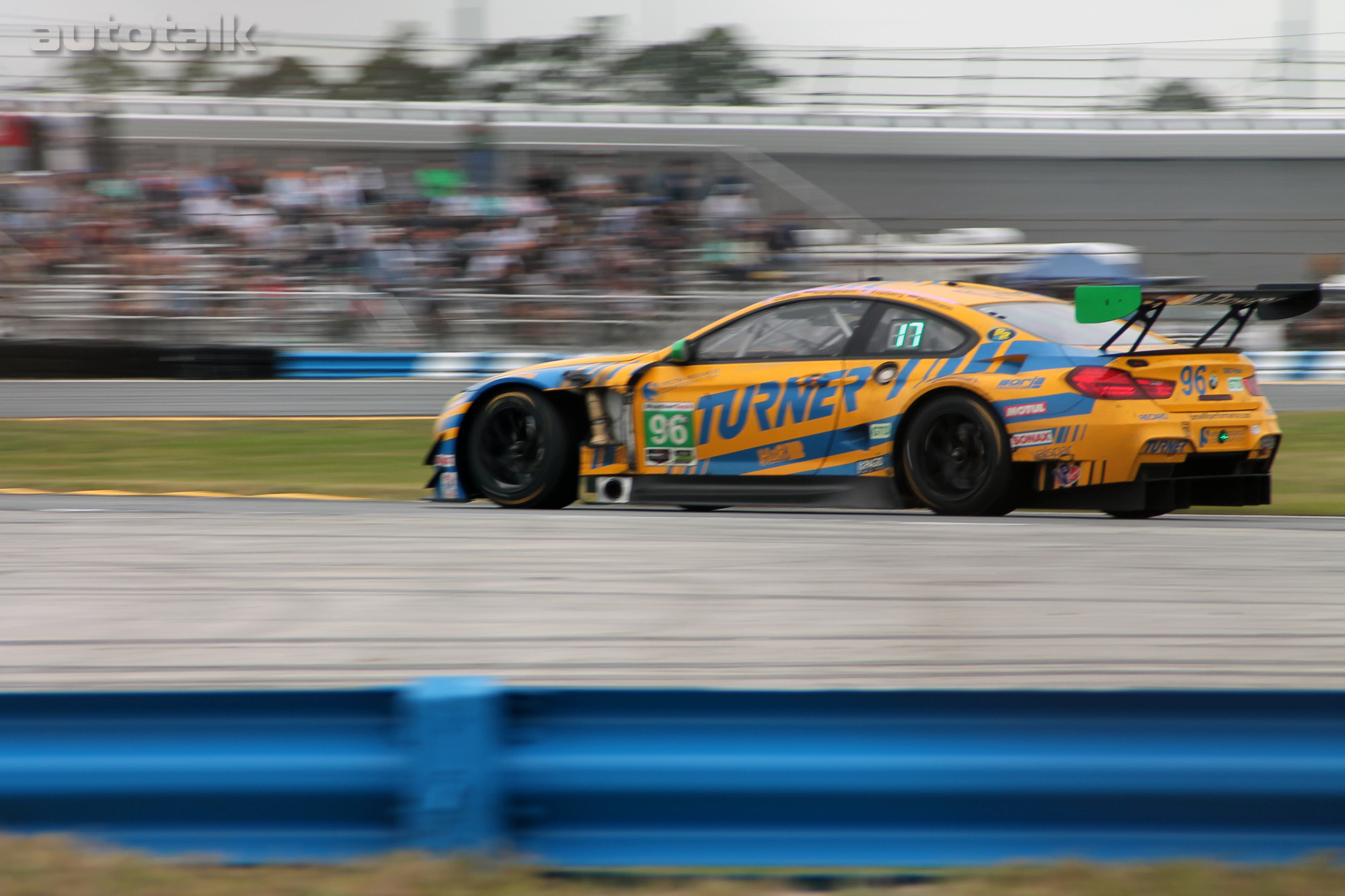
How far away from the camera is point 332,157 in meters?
21.3

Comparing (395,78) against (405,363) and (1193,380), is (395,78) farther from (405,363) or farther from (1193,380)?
(1193,380)

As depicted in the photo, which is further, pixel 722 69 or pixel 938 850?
pixel 722 69

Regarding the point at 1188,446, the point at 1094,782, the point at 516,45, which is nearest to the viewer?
the point at 1094,782

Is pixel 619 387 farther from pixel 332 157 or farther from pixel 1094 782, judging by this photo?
pixel 332 157

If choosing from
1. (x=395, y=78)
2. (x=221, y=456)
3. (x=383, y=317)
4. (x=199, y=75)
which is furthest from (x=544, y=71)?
(x=221, y=456)

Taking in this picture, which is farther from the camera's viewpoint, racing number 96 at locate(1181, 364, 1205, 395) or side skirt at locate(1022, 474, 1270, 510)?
racing number 96 at locate(1181, 364, 1205, 395)

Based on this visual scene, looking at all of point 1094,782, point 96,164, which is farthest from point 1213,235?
point 1094,782

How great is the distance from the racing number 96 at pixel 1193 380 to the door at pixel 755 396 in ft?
4.79

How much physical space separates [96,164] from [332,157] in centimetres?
360

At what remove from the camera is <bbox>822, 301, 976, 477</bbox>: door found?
6336 mm

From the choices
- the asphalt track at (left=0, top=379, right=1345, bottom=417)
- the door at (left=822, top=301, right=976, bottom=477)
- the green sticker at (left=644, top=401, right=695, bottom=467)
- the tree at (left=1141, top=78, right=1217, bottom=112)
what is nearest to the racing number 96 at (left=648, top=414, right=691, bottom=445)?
the green sticker at (left=644, top=401, right=695, bottom=467)

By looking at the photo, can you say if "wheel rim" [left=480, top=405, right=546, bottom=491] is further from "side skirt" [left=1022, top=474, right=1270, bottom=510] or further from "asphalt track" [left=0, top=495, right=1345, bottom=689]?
"side skirt" [left=1022, top=474, right=1270, bottom=510]

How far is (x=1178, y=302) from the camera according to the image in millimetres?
5746

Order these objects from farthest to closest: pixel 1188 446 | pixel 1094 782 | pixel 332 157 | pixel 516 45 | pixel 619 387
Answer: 1. pixel 516 45
2. pixel 332 157
3. pixel 619 387
4. pixel 1188 446
5. pixel 1094 782
